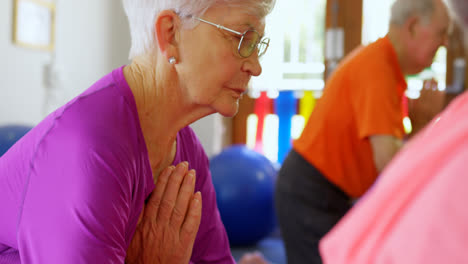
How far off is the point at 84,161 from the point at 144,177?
7.6 inches

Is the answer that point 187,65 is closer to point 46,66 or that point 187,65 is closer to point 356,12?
point 46,66

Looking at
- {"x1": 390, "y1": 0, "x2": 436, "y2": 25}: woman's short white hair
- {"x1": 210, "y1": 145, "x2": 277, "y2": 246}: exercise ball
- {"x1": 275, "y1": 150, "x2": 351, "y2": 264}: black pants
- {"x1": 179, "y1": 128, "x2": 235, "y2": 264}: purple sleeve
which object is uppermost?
{"x1": 390, "y1": 0, "x2": 436, "y2": 25}: woman's short white hair

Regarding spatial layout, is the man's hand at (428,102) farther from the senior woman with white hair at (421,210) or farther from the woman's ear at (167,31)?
the senior woman with white hair at (421,210)

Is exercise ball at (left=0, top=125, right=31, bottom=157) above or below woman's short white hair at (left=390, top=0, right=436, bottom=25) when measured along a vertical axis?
below

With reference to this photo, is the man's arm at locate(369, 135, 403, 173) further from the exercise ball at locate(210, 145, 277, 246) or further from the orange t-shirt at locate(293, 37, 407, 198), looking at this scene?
the exercise ball at locate(210, 145, 277, 246)

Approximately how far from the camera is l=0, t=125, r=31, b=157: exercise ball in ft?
5.90

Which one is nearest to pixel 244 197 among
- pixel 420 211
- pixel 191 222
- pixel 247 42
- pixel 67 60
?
pixel 67 60

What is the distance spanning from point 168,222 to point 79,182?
13.5 inches

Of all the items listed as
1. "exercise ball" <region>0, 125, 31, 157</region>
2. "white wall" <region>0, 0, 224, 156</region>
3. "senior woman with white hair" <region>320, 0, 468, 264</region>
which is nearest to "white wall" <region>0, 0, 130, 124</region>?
"white wall" <region>0, 0, 224, 156</region>

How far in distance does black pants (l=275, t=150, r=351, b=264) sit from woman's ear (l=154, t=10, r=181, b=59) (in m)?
1.05

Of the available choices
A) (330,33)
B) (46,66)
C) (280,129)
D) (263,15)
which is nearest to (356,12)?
(330,33)

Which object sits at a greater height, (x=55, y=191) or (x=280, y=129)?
(x=55, y=191)

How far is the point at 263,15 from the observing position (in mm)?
1130

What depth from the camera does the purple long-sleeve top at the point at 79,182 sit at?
2.87 feet
